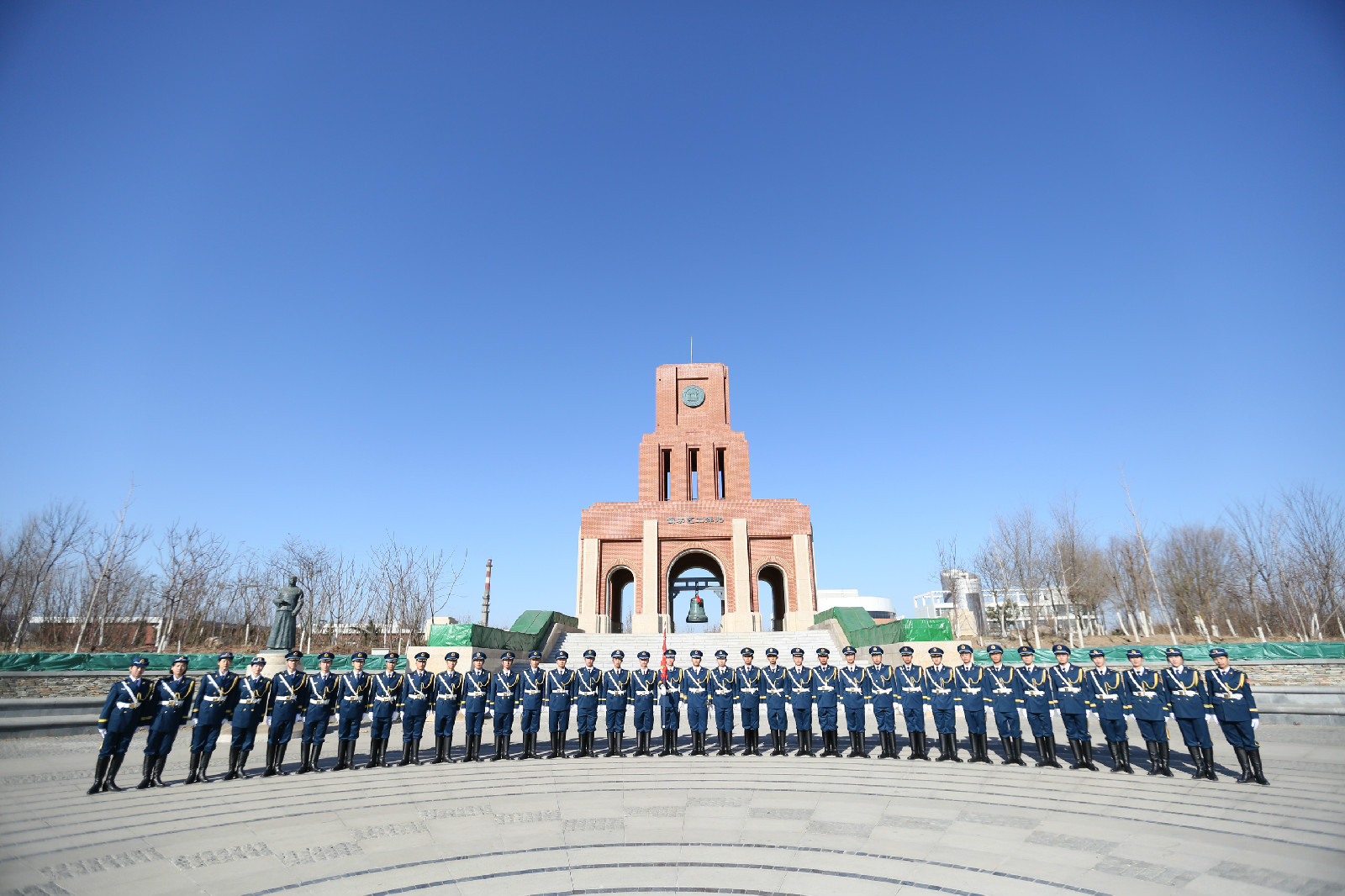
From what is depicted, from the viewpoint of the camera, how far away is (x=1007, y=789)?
301 inches

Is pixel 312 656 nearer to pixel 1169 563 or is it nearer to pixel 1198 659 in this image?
pixel 1198 659

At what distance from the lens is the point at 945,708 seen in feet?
31.7

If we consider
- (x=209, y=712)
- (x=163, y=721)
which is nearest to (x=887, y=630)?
(x=209, y=712)

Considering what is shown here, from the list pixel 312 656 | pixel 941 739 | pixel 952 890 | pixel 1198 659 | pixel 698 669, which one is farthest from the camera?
pixel 312 656

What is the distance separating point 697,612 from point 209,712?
920 inches

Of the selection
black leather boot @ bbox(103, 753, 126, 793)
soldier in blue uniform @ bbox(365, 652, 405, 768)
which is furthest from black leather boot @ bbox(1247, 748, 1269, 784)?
black leather boot @ bbox(103, 753, 126, 793)

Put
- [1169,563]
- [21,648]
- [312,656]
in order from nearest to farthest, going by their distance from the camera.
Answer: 1. [312,656]
2. [21,648]
3. [1169,563]

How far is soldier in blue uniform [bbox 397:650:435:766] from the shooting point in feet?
32.5

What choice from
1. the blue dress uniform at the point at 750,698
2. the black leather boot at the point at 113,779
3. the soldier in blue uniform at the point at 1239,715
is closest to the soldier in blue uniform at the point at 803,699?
the blue dress uniform at the point at 750,698

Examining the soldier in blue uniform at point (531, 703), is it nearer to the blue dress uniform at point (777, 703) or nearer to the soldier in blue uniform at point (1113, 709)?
the blue dress uniform at point (777, 703)

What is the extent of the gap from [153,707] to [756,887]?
8169mm

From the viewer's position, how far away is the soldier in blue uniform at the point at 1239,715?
7711 mm

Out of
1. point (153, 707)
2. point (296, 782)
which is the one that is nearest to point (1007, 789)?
point (296, 782)

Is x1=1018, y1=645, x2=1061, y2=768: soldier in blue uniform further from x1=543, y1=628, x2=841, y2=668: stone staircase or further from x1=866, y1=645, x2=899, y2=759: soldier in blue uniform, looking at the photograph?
x1=543, y1=628, x2=841, y2=668: stone staircase
